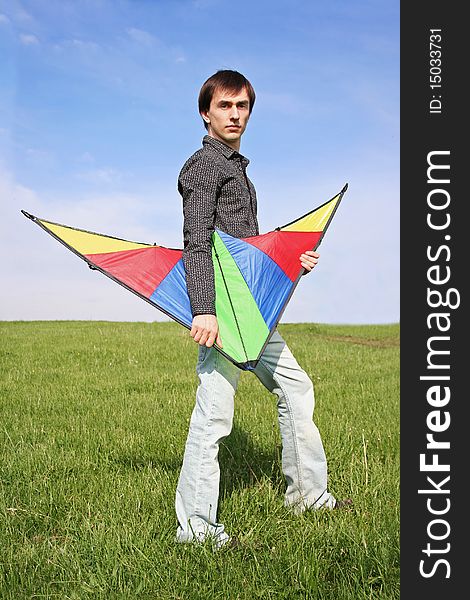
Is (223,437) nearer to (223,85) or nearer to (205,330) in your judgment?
(205,330)

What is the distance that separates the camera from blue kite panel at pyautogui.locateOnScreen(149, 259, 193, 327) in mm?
3789

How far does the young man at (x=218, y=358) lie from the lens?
12.0 ft

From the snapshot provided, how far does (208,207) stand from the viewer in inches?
145

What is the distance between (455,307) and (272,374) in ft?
4.00

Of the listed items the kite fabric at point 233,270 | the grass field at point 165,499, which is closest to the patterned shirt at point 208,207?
the kite fabric at point 233,270

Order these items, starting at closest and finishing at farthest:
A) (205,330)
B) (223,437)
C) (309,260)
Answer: (205,330)
(223,437)
(309,260)

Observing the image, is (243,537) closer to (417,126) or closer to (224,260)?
(224,260)

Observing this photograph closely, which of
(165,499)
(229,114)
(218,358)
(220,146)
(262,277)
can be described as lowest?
(165,499)

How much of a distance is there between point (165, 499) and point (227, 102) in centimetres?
253

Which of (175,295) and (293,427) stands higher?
(175,295)

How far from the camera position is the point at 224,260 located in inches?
151

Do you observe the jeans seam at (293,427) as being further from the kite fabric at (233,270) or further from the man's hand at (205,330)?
the man's hand at (205,330)

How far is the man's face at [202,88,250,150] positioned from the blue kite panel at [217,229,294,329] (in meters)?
0.60

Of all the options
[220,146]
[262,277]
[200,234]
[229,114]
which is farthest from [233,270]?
[229,114]
